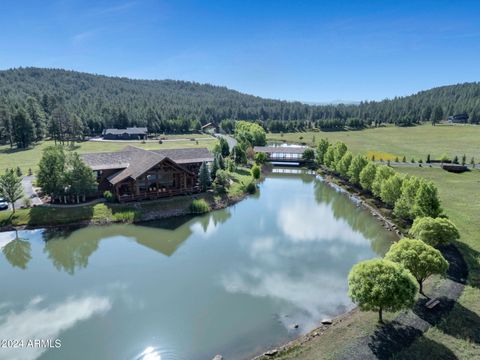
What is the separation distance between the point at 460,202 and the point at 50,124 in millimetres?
92191

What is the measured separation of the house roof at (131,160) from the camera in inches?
1613

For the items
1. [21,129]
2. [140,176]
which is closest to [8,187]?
[140,176]

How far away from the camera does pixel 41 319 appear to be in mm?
20172

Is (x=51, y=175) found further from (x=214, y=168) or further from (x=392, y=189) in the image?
(x=392, y=189)

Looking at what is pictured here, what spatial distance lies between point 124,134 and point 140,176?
7144cm

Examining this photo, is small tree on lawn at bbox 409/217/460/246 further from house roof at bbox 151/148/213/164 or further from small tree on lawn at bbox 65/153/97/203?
small tree on lawn at bbox 65/153/97/203

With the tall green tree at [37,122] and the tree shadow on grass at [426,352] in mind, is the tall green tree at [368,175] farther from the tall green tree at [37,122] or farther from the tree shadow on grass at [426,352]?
the tall green tree at [37,122]

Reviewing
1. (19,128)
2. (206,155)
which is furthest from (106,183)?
(19,128)

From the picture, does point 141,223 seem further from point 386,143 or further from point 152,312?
point 386,143

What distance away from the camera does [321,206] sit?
44469 mm

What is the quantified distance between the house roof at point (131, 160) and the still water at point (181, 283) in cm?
832

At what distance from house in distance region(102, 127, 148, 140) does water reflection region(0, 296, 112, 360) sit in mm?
87809

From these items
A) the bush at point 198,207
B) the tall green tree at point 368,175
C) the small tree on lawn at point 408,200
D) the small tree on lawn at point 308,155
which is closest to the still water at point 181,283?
the bush at point 198,207

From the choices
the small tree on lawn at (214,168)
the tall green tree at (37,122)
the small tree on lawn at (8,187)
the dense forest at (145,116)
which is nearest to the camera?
the small tree on lawn at (8,187)
